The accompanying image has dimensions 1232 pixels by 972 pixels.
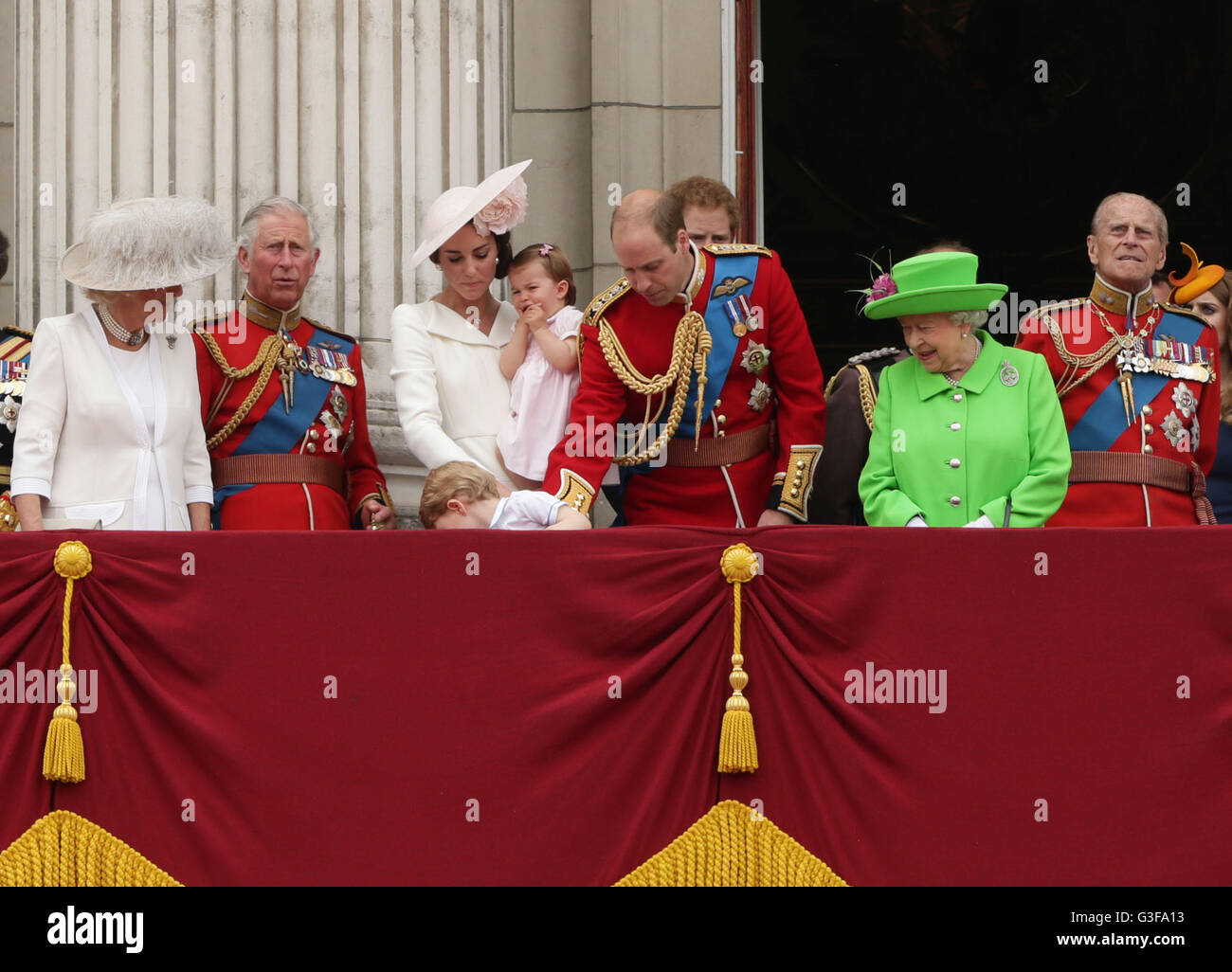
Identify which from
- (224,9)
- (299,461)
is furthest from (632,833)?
(224,9)

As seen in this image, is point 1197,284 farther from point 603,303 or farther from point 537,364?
point 537,364

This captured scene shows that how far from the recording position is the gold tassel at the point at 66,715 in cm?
489

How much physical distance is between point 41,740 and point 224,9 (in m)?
3.38

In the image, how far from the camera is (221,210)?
292 inches

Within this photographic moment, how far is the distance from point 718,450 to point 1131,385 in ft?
3.86

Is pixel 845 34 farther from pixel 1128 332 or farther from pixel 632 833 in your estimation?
pixel 632 833

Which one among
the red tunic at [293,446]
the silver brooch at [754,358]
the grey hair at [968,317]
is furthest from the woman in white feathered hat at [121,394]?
the grey hair at [968,317]

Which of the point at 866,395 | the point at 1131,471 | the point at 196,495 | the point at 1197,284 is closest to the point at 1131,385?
the point at 1131,471

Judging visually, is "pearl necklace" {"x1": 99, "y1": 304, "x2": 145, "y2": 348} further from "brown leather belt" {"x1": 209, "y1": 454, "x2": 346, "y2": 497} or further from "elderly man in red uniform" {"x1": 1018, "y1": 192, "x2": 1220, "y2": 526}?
"elderly man in red uniform" {"x1": 1018, "y1": 192, "x2": 1220, "y2": 526}

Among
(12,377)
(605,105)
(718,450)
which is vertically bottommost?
(718,450)

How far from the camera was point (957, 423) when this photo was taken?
5473 mm

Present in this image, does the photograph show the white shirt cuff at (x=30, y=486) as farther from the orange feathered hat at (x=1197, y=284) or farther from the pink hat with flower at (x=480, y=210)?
the orange feathered hat at (x=1197, y=284)

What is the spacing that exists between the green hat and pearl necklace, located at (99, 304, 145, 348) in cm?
192

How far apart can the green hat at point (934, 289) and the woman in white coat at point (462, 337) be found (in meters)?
1.19
